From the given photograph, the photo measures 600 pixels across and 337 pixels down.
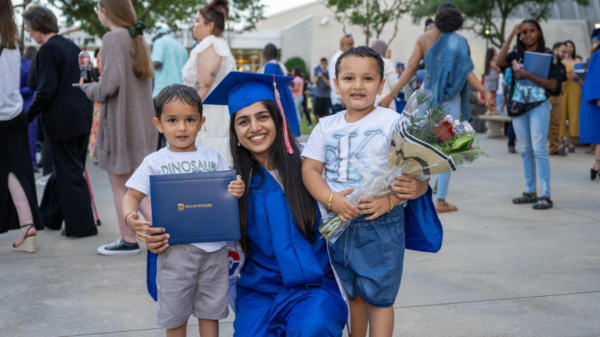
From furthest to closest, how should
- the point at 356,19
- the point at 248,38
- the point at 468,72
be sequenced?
the point at 248,38, the point at 356,19, the point at 468,72

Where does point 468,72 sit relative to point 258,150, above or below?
above

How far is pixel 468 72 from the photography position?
5.72 m

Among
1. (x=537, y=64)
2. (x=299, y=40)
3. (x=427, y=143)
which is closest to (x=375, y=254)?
(x=427, y=143)

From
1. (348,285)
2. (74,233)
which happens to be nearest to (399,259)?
(348,285)

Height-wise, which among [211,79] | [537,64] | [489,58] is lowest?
[211,79]

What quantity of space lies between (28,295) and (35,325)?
22.0 inches

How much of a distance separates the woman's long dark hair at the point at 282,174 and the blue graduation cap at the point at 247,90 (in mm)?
30

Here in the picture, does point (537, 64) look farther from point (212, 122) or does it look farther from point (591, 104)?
point (212, 122)

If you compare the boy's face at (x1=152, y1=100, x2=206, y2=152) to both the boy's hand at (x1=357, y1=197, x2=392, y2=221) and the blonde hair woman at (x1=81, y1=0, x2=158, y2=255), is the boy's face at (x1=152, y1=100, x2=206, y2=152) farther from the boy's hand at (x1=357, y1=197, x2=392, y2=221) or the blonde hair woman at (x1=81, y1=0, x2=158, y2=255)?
the blonde hair woman at (x1=81, y1=0, x2=158, y2=255)

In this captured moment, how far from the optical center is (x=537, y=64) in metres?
5.94

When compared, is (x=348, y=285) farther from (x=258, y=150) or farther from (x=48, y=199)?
(x=48, y=199)

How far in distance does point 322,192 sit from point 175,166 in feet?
2.31

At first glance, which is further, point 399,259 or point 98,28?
point 98,28

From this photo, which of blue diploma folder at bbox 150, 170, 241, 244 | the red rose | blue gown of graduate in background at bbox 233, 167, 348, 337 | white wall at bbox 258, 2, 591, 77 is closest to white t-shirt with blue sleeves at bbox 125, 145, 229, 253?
blue diploma folder at bbox 150, 170, 241, 244
